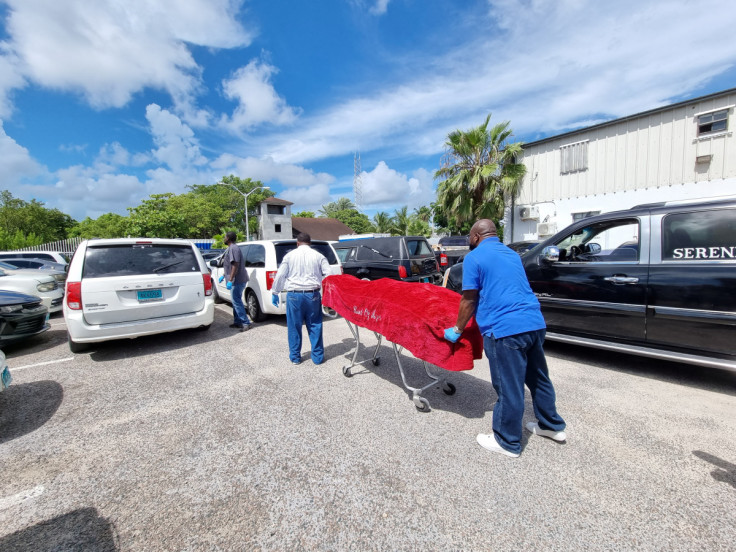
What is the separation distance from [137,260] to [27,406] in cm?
214

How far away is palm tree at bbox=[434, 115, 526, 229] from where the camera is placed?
15469 millimetres

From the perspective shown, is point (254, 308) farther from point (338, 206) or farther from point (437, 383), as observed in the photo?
point (338, 206)

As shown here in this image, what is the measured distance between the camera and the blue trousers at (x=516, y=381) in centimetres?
239

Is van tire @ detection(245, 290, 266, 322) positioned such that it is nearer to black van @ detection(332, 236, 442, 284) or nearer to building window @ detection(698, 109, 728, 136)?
black van @ detection(332, 236, 442, 284)

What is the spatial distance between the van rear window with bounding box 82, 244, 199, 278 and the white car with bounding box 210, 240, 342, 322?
1.37 meters

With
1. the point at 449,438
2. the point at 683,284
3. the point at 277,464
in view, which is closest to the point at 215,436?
the point at 277,464

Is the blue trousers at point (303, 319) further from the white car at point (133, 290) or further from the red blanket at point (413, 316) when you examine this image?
the white car at point (133, 290)

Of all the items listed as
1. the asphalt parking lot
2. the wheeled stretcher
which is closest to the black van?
the wheeled stretcher

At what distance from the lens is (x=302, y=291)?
4391 mm

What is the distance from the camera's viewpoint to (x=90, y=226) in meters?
47.6

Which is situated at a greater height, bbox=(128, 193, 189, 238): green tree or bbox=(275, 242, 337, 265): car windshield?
bbox=(128, 193, 189, 238): green tree

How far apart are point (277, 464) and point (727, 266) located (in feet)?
15.0

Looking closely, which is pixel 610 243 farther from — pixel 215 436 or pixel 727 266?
pixel 215 436

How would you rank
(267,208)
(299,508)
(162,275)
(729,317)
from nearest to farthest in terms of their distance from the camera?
(299,508) < (729,317) < (162,275) < (267,208)
